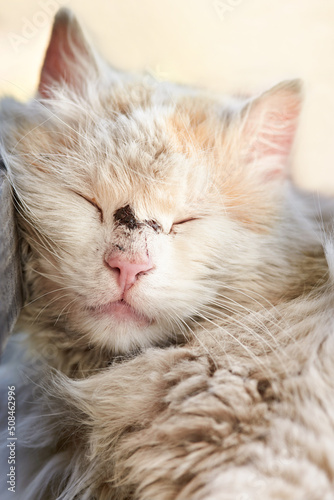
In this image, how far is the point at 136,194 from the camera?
803 mm

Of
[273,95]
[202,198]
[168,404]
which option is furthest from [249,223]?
[168,404]

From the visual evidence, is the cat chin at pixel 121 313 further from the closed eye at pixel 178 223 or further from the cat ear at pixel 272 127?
the cat ear at pixel 272 127

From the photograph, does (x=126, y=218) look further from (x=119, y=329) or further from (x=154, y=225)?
(x=119, y=329)

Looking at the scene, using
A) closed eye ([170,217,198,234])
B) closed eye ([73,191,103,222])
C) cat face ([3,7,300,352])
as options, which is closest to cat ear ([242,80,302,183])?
cat face ([3,7,300,352])

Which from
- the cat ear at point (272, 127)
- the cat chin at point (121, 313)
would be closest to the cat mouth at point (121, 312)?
the cat chin at point (121, 313)

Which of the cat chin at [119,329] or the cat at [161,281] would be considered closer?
the cat at [161,281]

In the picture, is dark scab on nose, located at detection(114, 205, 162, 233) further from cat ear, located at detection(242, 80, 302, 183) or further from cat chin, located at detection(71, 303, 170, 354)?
cat ear, located at detection(242, 80, 302, 183)

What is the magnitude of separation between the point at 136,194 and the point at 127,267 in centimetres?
14

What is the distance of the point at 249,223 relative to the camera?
89 centimetres

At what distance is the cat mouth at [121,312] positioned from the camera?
790mm

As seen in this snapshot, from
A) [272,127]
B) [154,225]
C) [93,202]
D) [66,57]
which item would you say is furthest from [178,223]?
[66,57]

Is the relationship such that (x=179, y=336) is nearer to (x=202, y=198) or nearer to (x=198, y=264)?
(x=198, y=264)

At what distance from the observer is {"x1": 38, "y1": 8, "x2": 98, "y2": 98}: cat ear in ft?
2.93

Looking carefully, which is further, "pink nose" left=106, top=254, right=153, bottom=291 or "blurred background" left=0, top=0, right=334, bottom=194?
"blurred background" left=0, top=0, right=334, bottom=194
